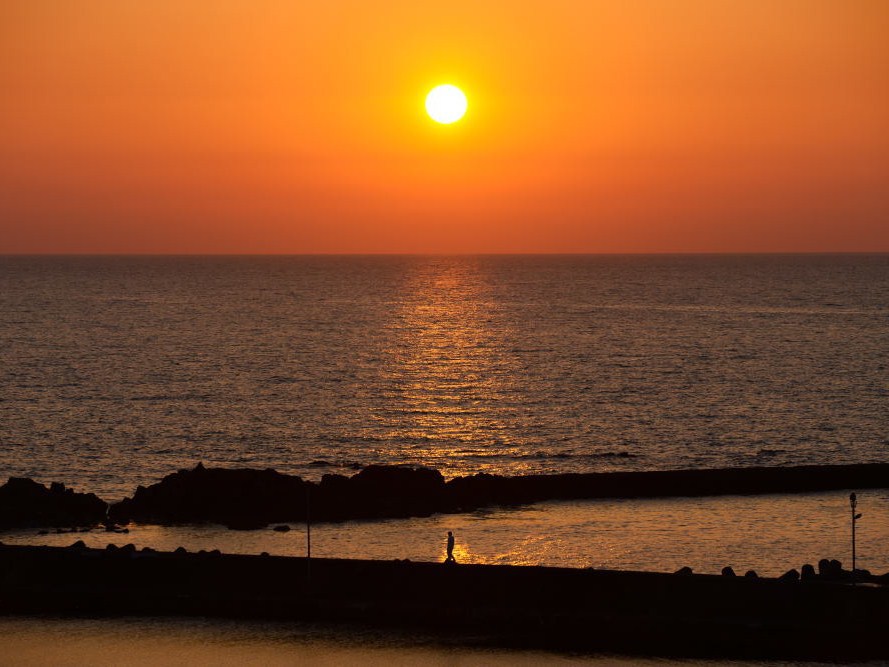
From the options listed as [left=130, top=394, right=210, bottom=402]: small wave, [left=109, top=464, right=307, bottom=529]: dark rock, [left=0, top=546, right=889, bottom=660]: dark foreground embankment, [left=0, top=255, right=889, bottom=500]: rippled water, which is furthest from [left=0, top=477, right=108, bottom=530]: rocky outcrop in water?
[left=130, top=394, right=210, bottom=402]: small wave

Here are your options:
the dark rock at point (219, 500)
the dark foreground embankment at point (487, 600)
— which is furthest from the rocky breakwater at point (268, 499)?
the dark foreground embankment at point (487, 600)

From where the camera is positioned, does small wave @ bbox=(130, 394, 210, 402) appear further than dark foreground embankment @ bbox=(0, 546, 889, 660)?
Yes

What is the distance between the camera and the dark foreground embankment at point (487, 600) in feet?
97.9

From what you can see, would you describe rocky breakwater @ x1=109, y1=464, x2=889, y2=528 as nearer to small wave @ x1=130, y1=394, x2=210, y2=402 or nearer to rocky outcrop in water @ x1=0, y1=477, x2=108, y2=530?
rocky outcrop in water @ x1=0, y1=477, x2=108, y2=530

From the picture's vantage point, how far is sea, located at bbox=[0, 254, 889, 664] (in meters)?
44.0

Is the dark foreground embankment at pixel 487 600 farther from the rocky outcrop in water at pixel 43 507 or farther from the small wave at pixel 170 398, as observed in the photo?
the small wave at pixel 170 398

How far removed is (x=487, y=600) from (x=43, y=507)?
2135 cm

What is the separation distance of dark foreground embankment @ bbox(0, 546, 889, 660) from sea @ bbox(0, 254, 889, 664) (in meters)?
1.46

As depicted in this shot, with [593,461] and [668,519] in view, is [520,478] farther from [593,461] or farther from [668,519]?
[593,461]

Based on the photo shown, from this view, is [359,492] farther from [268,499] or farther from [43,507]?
[43,507]

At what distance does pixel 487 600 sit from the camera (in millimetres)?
32031

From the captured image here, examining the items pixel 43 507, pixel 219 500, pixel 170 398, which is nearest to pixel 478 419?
pixel 170 398

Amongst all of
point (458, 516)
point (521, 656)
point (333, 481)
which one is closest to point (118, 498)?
point (333, 481)

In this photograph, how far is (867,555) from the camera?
4203 cm
